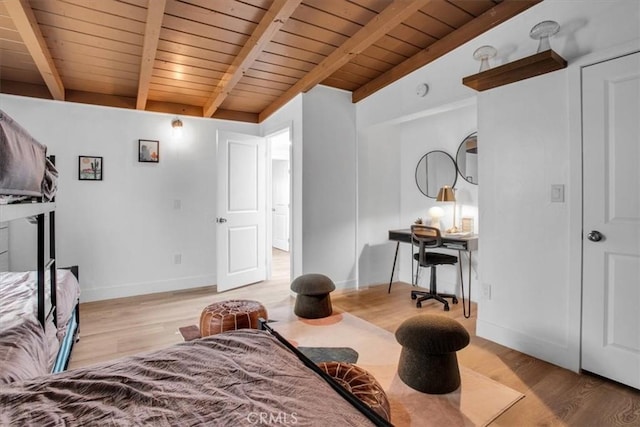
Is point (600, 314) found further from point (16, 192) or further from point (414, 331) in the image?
point (16, 192)

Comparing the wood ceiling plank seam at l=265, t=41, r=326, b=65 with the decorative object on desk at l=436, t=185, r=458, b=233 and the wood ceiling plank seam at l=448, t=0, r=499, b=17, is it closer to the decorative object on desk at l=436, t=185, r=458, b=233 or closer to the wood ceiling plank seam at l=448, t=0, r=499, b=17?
the wood ceiling plank seam at l=448, t=0, r=499, b=17

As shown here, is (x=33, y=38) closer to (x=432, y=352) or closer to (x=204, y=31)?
(x=204, y=31)

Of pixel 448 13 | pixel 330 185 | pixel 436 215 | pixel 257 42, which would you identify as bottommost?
pixel 436 215

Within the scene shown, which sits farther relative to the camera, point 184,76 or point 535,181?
point 184,76

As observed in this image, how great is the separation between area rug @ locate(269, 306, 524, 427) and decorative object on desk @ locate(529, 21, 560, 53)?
2.18 m

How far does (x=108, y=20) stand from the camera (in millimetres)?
2342

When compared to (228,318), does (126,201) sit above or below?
above

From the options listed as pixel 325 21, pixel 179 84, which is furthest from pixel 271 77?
pixel 325 21

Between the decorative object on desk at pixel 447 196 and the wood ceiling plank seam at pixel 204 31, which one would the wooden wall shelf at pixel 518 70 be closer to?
the decorative object on desk at pixel 447 196

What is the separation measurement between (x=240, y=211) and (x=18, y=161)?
3.00 m

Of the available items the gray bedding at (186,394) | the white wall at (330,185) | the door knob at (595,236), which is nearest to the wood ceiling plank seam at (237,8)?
the white wall at (330,185)

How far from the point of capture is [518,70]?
232 centimetres

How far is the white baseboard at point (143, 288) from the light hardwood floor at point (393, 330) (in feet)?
0.35

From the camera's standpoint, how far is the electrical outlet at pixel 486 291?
2.64m
